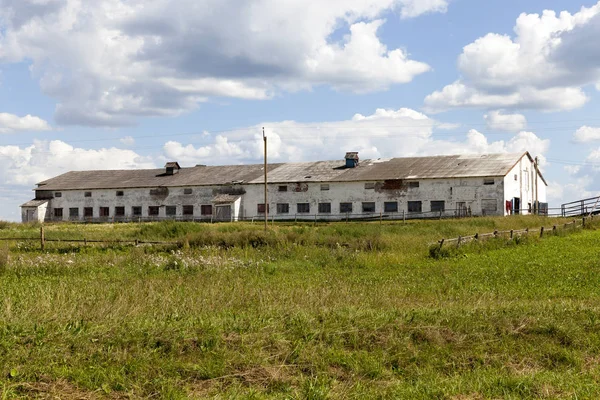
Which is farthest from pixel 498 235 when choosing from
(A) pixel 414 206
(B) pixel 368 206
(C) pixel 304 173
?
(C) pixel 304 173

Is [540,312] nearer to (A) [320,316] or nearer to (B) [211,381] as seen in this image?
(A) [320,316]

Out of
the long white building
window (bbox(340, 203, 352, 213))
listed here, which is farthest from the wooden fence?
window (bbox(340, 203, 352, 213))

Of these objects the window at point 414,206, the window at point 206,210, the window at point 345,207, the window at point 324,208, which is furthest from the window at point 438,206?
the window at point 206,210

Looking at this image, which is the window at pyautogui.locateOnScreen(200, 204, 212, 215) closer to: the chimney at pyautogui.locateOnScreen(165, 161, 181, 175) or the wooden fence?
the chimney at pyautogui.locateOnScreen(165, 161, 181, 175)

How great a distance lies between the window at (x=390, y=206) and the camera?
52.1 metres

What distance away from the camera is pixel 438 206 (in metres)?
50.5

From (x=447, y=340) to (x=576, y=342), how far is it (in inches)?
89.1

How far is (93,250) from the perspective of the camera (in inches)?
1056

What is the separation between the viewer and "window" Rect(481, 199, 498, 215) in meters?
48.9

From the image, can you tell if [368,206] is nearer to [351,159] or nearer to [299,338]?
[351,159]

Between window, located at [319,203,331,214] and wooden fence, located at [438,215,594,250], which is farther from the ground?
window, located at [319,203,331,214]

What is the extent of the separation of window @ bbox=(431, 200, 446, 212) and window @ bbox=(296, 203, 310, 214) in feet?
33.4

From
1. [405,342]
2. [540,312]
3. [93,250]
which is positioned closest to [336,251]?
[93,250]

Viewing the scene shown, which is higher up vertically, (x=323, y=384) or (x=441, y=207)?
(x=441, y=207)
